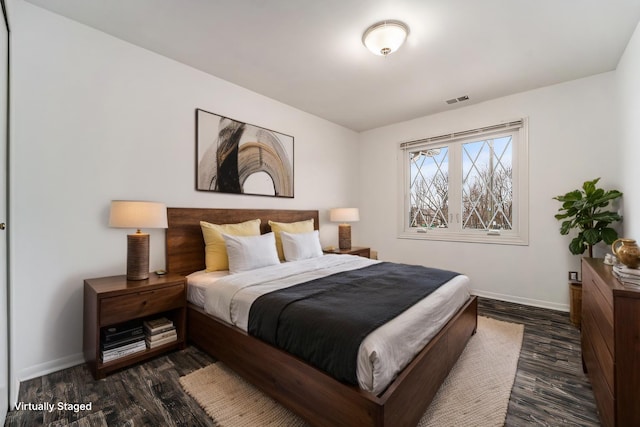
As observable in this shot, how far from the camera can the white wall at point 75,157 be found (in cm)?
198

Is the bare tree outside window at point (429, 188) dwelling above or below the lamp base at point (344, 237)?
above

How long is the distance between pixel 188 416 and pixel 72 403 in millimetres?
773

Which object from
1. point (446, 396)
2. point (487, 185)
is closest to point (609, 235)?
point (487, 185)

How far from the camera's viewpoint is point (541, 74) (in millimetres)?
3021

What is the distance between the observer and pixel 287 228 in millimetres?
3533

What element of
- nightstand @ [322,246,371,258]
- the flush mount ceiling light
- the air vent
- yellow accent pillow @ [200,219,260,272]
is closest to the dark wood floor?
yellow accent pillow @ [200,219,260,272]

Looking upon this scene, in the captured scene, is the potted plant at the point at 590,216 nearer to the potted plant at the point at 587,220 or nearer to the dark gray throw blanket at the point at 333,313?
the potted plant at the point at 587,220

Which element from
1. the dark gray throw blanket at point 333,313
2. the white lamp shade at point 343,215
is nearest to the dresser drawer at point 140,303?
the dark gray throw blanket at point 333,313

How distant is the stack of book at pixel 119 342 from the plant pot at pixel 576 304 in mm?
4047

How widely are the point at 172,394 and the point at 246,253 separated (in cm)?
118

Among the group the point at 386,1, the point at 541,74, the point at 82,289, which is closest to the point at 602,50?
the point at 541,74

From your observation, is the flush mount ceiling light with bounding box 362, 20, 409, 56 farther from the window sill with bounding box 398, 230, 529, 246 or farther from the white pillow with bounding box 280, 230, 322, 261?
the window sill with bounding box 398, 230, 529, 246

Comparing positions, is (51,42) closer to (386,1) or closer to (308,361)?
(386,1)

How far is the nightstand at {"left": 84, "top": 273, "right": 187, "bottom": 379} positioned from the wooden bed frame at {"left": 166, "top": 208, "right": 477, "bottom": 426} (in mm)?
147
